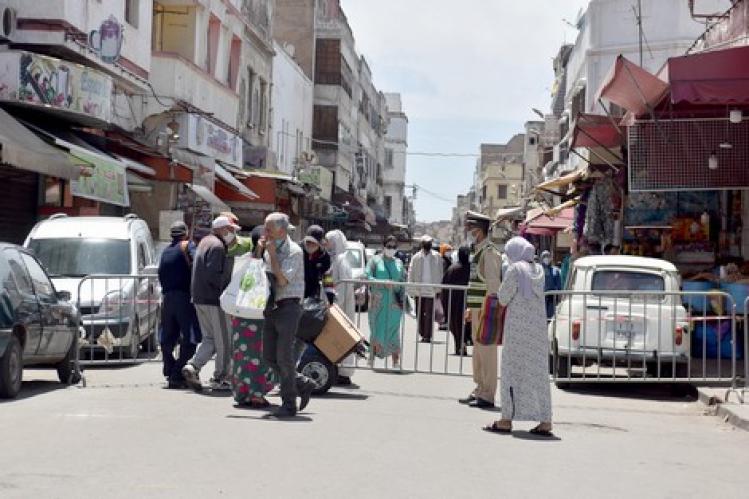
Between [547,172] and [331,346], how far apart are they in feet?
168

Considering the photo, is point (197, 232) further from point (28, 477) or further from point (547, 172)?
point (547, 172)

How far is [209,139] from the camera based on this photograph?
33.1 meters

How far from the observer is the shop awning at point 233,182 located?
34.2m

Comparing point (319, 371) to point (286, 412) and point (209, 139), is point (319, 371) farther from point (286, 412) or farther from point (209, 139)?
point (209, 139)

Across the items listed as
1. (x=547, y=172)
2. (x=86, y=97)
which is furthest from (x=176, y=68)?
(x=547, y=172)

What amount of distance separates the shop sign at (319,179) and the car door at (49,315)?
3132 cm

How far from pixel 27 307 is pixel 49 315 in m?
0.70

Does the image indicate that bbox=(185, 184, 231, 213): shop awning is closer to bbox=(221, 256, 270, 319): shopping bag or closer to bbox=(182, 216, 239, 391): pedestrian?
bbox=(182, 216, 239, 391): pedestrian

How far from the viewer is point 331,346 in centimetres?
1312

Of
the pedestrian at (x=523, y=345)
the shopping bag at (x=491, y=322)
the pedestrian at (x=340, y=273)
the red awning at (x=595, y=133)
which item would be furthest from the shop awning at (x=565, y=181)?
the pedestrian at (x=523, y=345)

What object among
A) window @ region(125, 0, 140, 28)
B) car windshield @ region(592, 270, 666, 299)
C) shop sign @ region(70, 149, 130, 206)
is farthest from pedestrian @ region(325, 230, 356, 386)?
window @ region(125, 0, 140, 28)

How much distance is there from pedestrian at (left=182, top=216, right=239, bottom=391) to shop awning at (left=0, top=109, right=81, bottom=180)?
598cm

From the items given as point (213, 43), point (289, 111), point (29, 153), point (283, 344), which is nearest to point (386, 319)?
point (283, 344)

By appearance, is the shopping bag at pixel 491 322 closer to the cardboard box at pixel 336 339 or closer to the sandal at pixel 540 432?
the cardboard box at pixel 336 339
